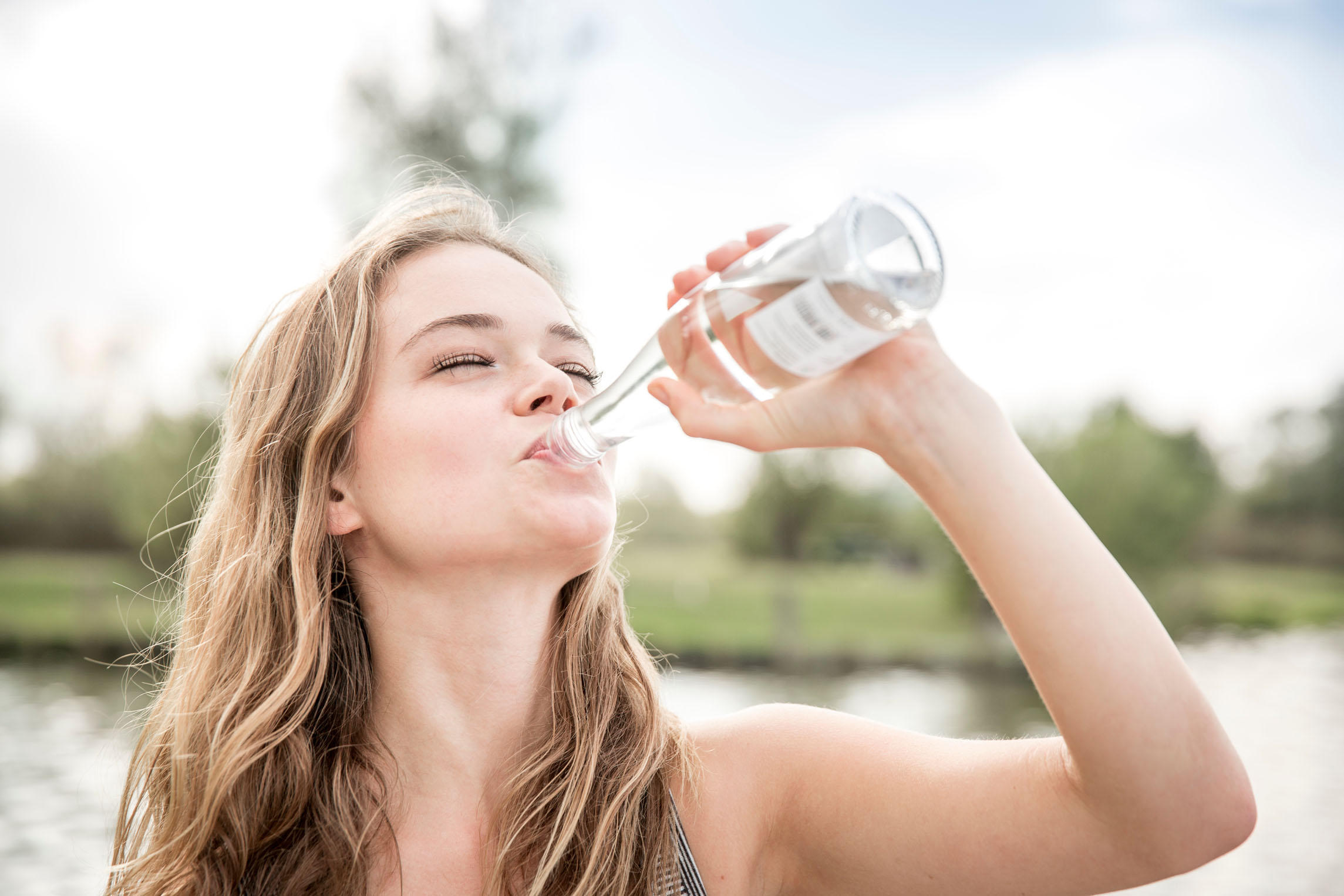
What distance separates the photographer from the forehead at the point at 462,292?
1815mm

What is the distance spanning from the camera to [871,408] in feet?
4.07

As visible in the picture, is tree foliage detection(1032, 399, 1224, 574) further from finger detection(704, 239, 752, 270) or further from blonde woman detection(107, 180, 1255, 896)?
finger detection(704, 239, 752, 270)

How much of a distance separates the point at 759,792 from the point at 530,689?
500 mm

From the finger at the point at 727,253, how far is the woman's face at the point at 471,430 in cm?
46

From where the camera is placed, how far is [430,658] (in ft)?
6.15

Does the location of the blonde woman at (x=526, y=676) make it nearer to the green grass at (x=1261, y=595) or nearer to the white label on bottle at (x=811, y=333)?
the white label on bottle at (x=811, y=333)

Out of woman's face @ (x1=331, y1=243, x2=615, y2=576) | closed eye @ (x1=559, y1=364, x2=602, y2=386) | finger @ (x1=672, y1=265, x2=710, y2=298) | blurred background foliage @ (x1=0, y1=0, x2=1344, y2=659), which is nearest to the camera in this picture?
finger @ (x1=672, y1=265, x2=710, y2=298)

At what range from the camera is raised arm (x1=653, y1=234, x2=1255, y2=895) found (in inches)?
45.7

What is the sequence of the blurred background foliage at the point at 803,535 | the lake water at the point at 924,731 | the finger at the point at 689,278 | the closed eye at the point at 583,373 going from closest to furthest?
the finger at the point at 689,278
the closed eye at the point at 583,373
the lake water at the point at 924,731
the blurred background foliage at the point at 803,535

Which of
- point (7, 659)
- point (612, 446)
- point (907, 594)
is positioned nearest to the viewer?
point (612, 446)

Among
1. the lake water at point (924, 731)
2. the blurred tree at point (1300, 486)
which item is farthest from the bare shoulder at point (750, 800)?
the blurred tree at point (1300, 486)

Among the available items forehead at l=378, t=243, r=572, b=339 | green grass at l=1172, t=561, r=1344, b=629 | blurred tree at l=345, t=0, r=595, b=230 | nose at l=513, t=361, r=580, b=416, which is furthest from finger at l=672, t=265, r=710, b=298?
green grass at l=1172, t=561, r=1344, b=629

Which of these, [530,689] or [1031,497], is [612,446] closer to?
[530,689]

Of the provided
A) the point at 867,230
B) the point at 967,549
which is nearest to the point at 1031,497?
the point at 967,549
